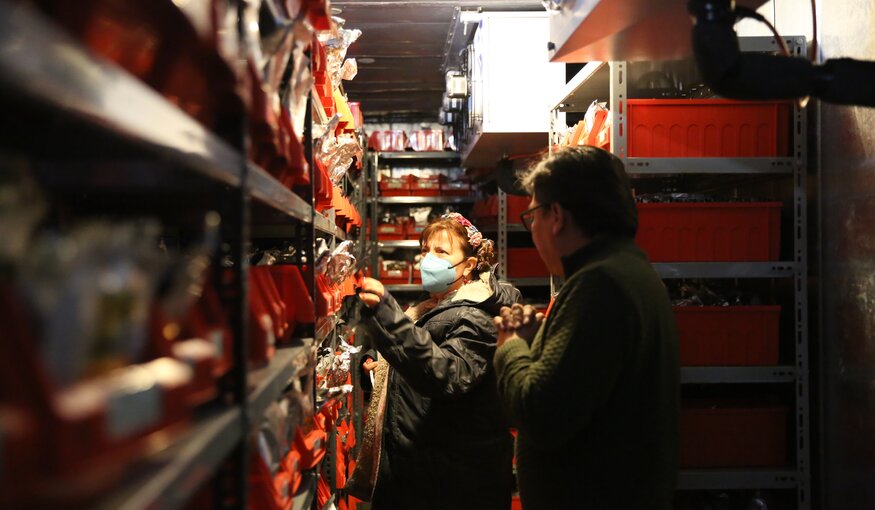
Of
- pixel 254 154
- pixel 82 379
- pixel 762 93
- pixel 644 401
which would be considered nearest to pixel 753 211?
pixel 762 93

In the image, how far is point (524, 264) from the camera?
5.11 metres

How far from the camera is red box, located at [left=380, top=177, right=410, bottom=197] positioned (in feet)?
21.7

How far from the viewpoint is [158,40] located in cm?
98

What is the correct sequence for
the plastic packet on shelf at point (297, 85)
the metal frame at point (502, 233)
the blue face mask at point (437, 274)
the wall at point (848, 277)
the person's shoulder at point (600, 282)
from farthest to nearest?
the metal frame at point (502, 233), the blue face mask at point (437, 274), the wall at point (848, 277), the person's shoulder at point (600, 282), the plastic packet on shelf at point (297, 85)

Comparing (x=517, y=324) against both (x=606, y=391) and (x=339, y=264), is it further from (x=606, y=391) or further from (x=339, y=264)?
(x=339, y=264)

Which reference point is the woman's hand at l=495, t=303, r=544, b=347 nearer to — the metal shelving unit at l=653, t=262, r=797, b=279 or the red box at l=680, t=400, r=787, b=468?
the metal shelving unit at l=653, t=262, r=797, b=279

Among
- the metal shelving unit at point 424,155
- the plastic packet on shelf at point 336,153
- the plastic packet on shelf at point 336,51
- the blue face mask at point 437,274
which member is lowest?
the blue face mask at point 437,274

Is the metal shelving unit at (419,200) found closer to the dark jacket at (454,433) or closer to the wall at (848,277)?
the dark jacket at (454,433)

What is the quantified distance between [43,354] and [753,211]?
2.43m

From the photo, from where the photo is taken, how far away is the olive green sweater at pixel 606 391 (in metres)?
1.57

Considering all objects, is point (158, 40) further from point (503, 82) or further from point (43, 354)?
point (503, 82)

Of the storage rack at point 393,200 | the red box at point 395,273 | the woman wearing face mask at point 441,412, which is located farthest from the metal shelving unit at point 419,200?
the woman wearing face mask at point 441,412

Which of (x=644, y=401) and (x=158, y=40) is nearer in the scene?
(x=158, y=40)

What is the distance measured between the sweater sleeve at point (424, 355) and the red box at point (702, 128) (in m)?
0.95
